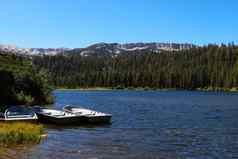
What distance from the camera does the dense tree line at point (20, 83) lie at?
241 feet

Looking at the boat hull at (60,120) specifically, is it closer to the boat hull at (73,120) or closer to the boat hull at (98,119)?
the boat hull at (73,120)

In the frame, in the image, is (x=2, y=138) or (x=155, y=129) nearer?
(x=2, y=138)

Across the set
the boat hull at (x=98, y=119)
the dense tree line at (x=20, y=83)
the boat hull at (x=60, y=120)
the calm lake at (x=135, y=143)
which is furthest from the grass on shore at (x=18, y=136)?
the dense tree line at (x=20, y=83)

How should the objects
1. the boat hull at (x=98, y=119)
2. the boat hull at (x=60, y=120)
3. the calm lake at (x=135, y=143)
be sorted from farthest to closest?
1. the boat hull at (x=98, y=119)
2. the boat hull at (x=60, y=120)
3. the calm lake at (x=135, y=143)

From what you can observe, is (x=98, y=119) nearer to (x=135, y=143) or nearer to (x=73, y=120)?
(x=73, y=120)

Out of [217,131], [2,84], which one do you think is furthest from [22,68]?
[217,131]

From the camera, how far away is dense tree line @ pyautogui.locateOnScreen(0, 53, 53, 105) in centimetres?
7331

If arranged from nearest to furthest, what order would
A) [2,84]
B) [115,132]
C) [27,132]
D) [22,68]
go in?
[27,132] → [115,132] → [2,84] → [22,68]

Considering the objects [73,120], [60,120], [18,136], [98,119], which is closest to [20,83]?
[73,120]

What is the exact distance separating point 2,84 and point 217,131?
123 ft

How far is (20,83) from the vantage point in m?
80.9

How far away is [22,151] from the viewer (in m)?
32.7

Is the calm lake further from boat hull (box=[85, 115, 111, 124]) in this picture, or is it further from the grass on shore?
boat hull (box=[85, 115, 111, 124])

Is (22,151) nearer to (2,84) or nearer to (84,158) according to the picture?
(84,158)
